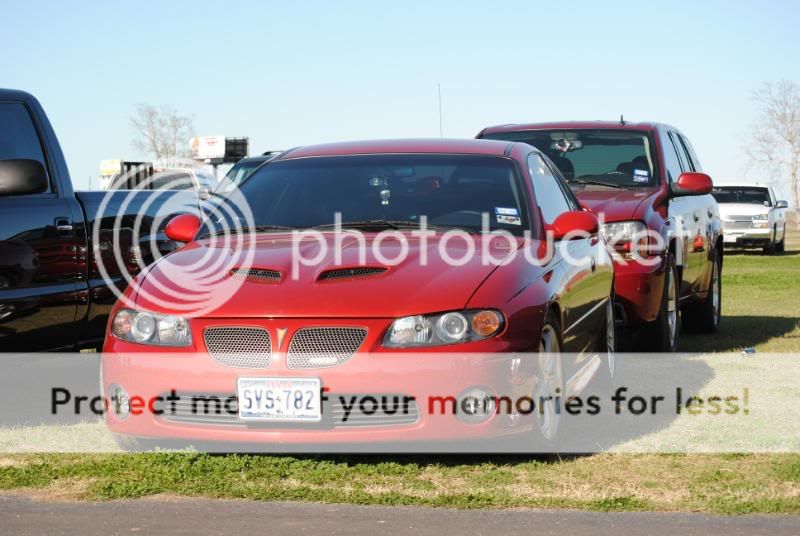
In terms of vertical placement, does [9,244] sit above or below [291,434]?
above

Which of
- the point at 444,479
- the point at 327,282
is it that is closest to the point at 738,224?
the point at 327,282

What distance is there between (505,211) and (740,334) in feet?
20.4

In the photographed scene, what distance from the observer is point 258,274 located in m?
6.09

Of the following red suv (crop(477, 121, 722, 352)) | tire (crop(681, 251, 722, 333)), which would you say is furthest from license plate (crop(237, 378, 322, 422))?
tire (crop(681, 251, 722, 333))

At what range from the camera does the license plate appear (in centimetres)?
556

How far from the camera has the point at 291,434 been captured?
5648 millimetres

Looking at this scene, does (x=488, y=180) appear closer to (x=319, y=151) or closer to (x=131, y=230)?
(x=319, y=151)

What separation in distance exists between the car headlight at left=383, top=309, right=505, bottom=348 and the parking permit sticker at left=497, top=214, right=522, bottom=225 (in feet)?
3.87

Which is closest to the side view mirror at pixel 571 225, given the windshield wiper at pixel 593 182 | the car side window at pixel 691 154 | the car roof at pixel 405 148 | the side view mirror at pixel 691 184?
the car roof at pixel 405 148

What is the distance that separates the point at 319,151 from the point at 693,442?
264 centimetres

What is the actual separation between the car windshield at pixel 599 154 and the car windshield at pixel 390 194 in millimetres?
3660

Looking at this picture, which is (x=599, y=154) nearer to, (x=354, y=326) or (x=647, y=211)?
(x=647, y=211)

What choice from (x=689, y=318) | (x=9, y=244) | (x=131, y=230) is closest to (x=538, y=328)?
(x=9, y=244)

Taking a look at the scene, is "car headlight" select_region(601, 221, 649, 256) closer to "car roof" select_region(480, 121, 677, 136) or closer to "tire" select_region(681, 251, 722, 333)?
"car roof" select_region(480, 121, 677, 136)
